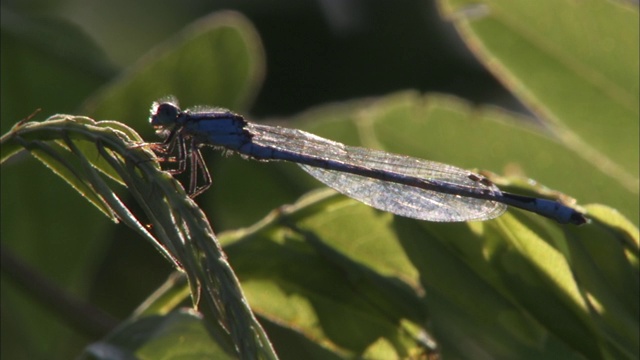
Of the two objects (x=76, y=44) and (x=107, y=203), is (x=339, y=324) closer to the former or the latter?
(x=107, y=203)

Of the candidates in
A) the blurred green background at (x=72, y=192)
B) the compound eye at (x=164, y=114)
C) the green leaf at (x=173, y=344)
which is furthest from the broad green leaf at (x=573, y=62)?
the green leaf at (x=173, y=344)

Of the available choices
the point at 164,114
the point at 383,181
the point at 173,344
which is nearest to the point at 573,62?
the point at 383,181

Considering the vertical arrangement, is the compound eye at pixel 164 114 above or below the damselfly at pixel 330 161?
above

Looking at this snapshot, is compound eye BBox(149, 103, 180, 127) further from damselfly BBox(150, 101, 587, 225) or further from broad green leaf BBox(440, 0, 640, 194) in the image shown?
broad green leaf BBox(440, 0, 640, 194)

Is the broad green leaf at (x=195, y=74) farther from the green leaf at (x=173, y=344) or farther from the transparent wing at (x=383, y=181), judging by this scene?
the green leaf at (x=173, y=344)

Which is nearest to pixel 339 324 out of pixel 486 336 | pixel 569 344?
pixel 486 336

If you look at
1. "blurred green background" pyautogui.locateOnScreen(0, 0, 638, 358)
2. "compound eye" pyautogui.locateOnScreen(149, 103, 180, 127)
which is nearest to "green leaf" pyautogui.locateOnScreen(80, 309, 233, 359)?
"blurred green background" pyautogui.locateOnScreen(0, 0, 638, 358)

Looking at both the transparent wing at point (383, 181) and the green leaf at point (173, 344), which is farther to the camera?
the transparent wing at point (383, 181)
